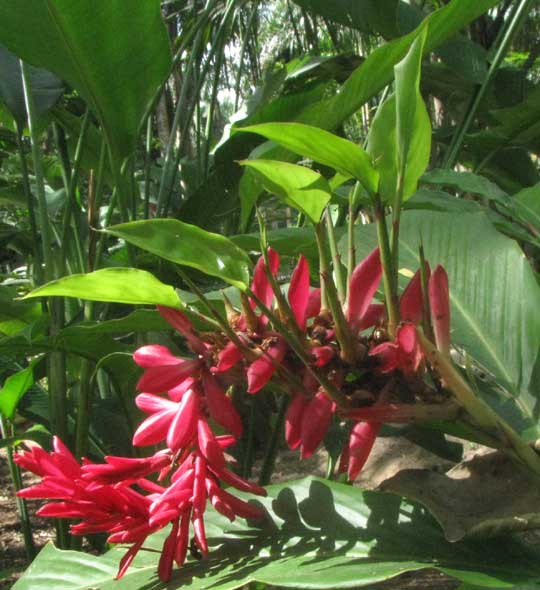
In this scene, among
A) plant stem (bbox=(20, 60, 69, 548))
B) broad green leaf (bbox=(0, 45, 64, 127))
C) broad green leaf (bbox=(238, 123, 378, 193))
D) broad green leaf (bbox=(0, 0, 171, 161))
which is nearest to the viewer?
broad green leaf (bbox=(238, 123, 378, 193))

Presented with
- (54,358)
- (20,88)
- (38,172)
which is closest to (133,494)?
(54,358)

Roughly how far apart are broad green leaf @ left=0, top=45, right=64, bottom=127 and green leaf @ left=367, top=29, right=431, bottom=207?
3.31ft

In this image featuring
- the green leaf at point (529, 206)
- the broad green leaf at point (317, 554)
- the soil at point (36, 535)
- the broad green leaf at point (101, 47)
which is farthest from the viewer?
the soil at point (36, 535)

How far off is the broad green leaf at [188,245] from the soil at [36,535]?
122cm

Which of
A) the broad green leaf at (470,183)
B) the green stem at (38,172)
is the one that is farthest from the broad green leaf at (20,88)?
the broad green leaf at (470,183)

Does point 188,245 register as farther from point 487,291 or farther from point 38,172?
point 38,172

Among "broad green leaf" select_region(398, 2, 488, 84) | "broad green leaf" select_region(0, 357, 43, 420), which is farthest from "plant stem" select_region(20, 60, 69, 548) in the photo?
"broad green leaf" select_region(398, 2, 488, 84)

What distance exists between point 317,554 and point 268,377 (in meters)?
0.22

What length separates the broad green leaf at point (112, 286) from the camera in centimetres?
37

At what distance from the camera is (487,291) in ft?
2.05

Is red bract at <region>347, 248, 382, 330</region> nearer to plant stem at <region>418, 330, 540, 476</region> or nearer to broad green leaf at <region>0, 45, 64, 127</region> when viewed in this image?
plant stem at <region>418, 330, 540, 476</region>

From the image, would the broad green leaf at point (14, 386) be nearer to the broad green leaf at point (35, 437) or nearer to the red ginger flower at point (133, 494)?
the broad green leaf at point (35, 437)

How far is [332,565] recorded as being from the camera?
49cm

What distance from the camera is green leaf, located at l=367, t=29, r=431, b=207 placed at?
0.36 meters
